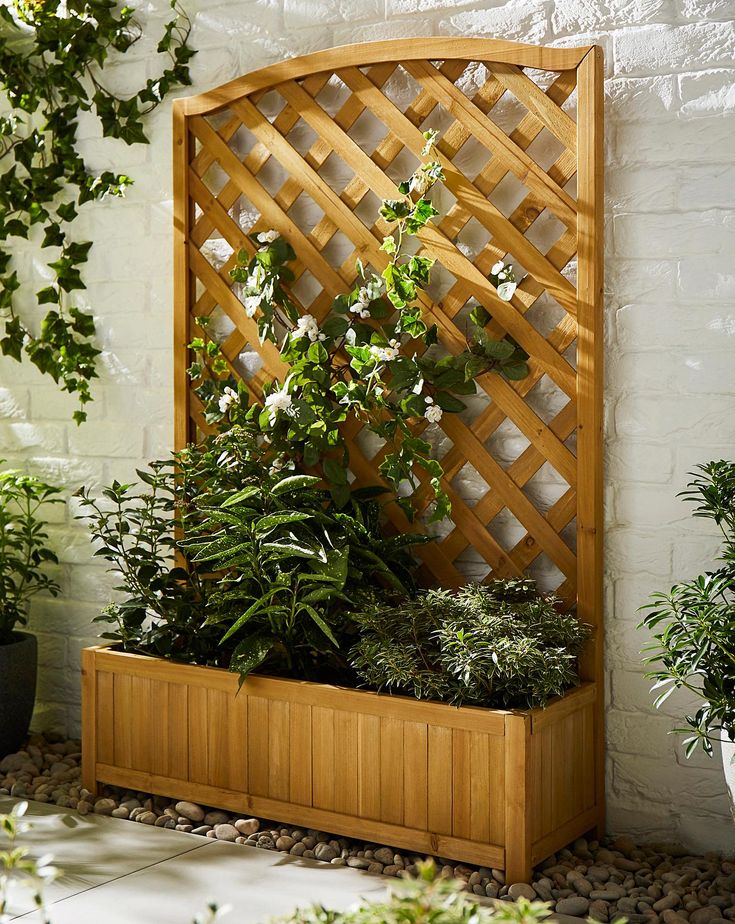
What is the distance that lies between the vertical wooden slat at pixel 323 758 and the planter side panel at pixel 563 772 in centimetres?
45

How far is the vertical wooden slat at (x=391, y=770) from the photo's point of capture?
2281mm

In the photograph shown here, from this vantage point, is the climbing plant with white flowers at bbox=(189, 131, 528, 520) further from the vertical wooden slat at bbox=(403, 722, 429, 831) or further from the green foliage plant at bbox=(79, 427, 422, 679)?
the vertical wooden slat at bbox=(403, 722, 429, 831)

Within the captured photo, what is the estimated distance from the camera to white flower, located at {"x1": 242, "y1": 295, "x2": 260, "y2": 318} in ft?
8.97

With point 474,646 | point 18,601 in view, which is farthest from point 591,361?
point 18,601

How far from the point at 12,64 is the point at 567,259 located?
1788 millimetres

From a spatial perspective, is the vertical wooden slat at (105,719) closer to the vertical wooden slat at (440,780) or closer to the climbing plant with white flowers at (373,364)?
the climbing plant with white flowers at (373,364)

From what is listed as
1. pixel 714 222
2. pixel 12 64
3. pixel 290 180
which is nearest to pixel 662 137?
pixel 714 222

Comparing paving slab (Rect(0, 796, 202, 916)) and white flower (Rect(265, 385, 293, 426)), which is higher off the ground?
white flower (Rect(265, 385, 293, 426))

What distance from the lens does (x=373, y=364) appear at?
2.57m

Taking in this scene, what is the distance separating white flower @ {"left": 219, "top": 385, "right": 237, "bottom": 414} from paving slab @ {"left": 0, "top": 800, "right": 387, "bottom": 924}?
1017 mm

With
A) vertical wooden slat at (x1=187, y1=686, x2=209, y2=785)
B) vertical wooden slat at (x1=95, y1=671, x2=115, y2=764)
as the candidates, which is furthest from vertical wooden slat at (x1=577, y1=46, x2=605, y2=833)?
vertical wooden slat at (x1=95, y1=671, x2=115, y2=764)

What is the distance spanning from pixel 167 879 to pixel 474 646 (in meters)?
0.76

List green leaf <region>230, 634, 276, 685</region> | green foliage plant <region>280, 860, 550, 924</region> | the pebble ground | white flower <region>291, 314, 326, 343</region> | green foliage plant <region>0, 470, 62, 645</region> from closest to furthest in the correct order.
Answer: green foliage plant <region>280, 860, 550, 924</region> < the pebble ground < green leaf <region>230, 634, 276, 685</region> < white flower <region>291, 314, 326, 343</region> < green foliage plant <region>0, 470, 62, 645</region>

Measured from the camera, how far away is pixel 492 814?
2178 millimetres
